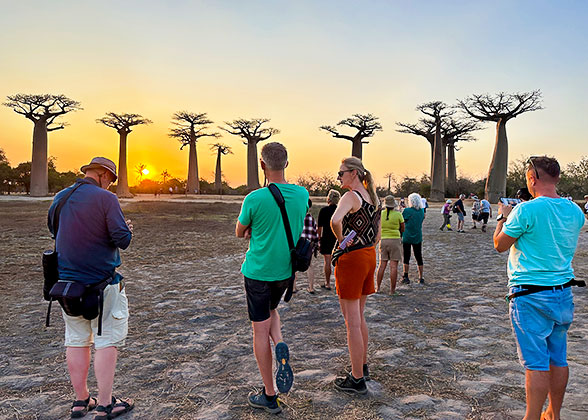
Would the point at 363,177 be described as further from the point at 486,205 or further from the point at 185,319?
the point at 486,205

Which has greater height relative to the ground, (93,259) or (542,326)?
(93,259)

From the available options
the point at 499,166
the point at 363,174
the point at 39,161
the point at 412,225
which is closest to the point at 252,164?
the point at 39,161

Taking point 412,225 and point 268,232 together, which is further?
point 412,225

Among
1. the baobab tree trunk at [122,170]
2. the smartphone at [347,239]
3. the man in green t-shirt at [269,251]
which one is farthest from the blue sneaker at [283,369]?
the baobab tree trunk at [122,170]

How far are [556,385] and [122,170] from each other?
166ft

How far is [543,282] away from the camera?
8.19ft

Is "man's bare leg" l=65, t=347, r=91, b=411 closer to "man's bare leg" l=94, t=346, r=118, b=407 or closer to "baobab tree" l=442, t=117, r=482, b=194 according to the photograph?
"man's bare leg" l=94, t=346, r=118, b=407

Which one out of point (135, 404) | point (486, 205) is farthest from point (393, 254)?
point (486, 205)

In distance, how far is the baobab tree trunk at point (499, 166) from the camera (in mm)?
39912

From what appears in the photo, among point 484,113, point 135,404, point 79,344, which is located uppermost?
point 484,113

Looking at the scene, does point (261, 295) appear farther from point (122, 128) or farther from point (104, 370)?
point (122, 128)

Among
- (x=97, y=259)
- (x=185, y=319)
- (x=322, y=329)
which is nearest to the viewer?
(x=97, y=259)

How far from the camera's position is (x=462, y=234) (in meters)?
16.7

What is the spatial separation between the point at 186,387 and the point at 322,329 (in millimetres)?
1991
